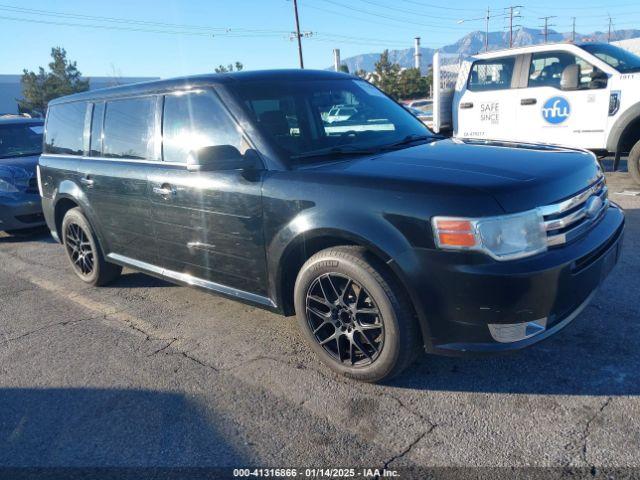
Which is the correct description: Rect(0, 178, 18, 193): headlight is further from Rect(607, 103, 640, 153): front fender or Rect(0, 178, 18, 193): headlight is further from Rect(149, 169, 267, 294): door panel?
Rect(607, 103, 640, 153): front fender

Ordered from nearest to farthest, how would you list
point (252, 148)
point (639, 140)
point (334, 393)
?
point (334, 393), point (252, 148), point (639, 140)

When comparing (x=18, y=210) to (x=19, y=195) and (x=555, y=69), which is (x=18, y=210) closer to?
(x=19, y=195)

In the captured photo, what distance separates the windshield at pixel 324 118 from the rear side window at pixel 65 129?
2139 mm

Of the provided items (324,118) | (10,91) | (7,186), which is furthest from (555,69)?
(10,91)

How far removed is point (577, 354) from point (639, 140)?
215 inches

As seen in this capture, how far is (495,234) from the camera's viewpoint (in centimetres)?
244

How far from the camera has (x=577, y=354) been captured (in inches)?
123

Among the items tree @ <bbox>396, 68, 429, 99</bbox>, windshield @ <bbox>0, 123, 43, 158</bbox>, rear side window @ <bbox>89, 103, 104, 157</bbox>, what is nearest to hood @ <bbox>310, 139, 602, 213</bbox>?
rear side window @ <bbox>89, 103, 104, 157</bbox>

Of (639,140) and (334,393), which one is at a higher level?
(639,140)

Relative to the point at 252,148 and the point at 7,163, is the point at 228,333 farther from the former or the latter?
the point at 7,163

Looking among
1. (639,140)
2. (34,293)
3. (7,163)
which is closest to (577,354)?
(34,293)

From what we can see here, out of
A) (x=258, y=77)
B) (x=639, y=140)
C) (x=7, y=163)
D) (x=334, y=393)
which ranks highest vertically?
(x=258, y=77)

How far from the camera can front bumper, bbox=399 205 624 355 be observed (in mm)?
2438

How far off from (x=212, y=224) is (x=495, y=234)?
1.84m
